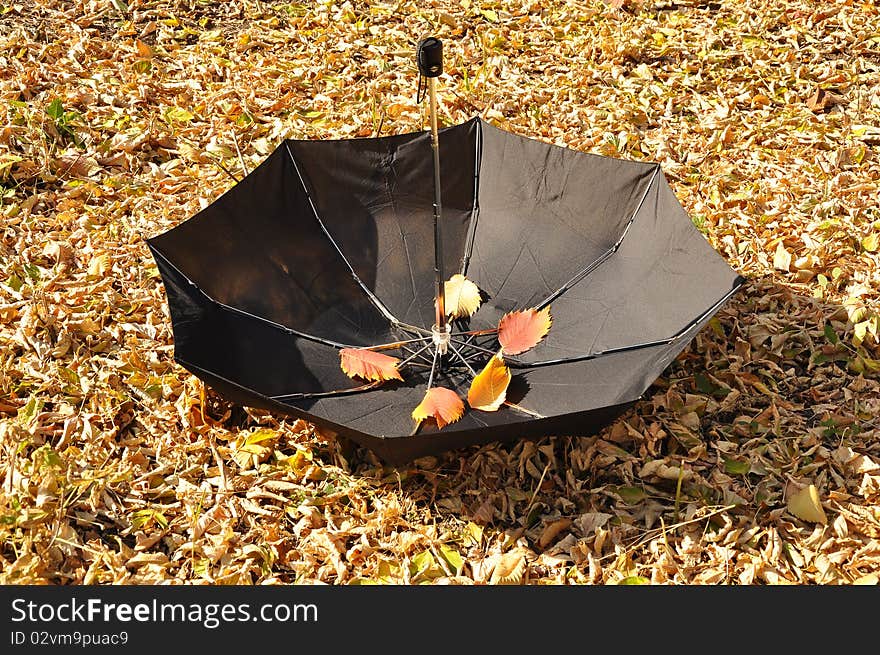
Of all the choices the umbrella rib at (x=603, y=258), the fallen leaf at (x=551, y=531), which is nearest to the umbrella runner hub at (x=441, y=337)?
the umbrella rib at (x=603, y=258)

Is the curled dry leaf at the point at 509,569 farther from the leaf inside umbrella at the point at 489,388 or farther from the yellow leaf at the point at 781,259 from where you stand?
the yellow leaf at the point at 781,259

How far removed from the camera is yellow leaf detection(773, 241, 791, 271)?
138 inches

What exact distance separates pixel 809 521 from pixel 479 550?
99cm

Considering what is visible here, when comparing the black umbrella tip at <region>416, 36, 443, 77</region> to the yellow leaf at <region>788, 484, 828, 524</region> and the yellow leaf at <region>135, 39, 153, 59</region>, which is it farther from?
the yellow leaf at <region>135, 39, 153, 59</region>

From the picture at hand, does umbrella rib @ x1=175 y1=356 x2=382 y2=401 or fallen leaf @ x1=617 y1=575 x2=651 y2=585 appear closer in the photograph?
umbrella rib @ x1=175 y1=356 x2=382 y2=401

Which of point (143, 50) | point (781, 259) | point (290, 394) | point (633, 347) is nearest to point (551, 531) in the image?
point (633, 347)

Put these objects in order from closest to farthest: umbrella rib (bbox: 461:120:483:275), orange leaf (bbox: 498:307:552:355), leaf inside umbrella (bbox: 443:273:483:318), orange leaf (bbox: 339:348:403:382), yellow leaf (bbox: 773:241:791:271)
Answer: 1. orange leaf (bbox: 339:348:403:382)
2. orange leaf (bbox: 498:307:552:355)
3. leaf inside umbrella (bbox: 443:273:483:318)
4. umbrella rib (bbox: 461:120:483:275)
5. yellow leaf (bbox: 773:241:791:271)

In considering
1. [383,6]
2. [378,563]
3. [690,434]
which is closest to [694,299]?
[690,434]

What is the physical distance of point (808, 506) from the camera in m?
2.66

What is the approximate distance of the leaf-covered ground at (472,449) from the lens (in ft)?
8.57

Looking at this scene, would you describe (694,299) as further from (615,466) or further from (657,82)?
(657,82)

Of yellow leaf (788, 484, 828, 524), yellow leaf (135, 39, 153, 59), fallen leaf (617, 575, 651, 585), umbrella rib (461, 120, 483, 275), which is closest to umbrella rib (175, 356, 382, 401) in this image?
umbrella rib (461, 120, 483, 275)

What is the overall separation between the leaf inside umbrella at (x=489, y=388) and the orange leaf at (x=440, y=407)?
47mm

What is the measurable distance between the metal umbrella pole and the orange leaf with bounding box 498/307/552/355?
18cm
